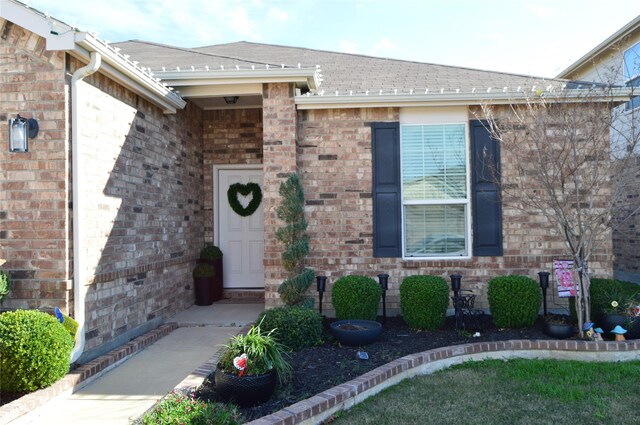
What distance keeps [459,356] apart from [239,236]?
4.47 meters

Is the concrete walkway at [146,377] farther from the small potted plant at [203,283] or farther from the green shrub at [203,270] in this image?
the green shrub at [203,270]

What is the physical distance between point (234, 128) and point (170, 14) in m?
2.01

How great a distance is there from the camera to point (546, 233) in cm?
634

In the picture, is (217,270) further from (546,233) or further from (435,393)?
(546,233)

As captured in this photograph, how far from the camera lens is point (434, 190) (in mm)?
6473

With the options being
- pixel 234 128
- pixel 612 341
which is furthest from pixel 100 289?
pixel 612 341

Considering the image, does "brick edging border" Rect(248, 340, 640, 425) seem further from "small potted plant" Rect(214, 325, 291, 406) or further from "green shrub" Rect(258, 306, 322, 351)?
"green shrub" Rect(258, 306, 322, 351)

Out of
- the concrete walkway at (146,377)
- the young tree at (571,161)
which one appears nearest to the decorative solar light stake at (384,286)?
the concrete walkway at (146,377)

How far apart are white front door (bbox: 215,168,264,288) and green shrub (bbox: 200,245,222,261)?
12.4 inches

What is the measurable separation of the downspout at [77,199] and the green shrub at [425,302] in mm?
3608

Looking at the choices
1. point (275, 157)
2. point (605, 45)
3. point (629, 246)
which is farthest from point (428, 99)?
point (605, 45)

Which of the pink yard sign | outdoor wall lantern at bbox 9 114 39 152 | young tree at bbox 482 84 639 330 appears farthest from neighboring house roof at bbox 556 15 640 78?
outdoor wall lantern at bbox 9 114 39 152

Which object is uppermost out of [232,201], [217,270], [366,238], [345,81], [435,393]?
[345,81]

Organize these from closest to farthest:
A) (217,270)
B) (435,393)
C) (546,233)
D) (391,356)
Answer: (435,393)
(391,356)
(546,233)
(217,270)
